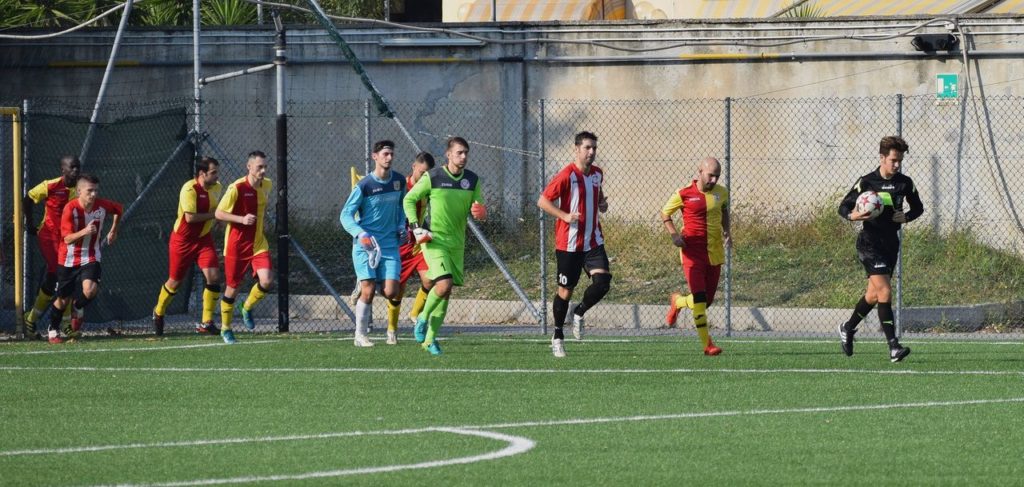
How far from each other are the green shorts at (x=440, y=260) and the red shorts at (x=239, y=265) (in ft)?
9.95

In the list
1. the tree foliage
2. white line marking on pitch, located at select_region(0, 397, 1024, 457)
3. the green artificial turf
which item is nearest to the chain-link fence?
the tree foliage

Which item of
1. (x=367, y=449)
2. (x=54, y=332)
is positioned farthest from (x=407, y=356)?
(x=367, y=449)

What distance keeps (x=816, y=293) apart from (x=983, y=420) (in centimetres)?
1009

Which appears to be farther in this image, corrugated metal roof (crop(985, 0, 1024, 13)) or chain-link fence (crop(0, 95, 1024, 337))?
corrugated metal roof (crop(985, 0, 1024, 13))

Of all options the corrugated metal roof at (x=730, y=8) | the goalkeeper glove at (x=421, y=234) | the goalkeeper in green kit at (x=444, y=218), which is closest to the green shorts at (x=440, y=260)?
the goalkeeper in green kit at (x=444, y=218)

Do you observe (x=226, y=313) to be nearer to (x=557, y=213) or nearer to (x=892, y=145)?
(x=557, y=213)

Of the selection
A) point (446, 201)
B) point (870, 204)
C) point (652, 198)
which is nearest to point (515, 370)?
point (446, 201)

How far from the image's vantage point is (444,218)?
14.0 m

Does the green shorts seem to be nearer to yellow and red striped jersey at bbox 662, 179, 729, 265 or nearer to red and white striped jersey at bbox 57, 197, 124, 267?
yellow and red striped jersey at bbox 662, 179, 729, 265

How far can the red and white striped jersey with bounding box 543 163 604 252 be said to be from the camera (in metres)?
14.0

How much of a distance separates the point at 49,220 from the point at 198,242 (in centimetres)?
156

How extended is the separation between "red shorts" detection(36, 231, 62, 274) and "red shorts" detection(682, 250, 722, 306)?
6.48 metres

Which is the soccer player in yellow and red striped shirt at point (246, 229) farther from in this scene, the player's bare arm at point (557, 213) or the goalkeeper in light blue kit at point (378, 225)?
the player's bare arm at point (557, 213)

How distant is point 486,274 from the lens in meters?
20.9
